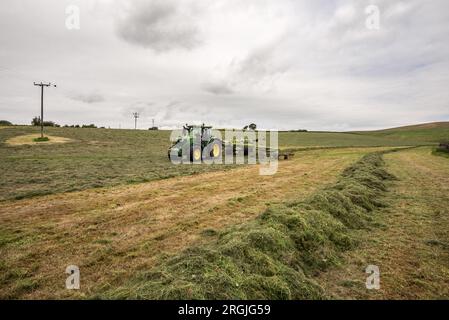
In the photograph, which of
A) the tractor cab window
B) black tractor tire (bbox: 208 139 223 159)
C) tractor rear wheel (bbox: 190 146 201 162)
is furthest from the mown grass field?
black tractor tire (bbox: 208 139 223 159)

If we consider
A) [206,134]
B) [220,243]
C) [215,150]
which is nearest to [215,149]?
[215,150]

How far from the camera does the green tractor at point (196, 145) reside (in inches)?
688

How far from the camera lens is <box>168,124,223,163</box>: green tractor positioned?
57.3 feet

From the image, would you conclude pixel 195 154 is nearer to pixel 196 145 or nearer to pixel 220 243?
pixel 196 145

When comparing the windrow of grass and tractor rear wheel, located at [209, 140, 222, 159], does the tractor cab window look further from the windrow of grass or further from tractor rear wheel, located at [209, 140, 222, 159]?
the windrow of grass

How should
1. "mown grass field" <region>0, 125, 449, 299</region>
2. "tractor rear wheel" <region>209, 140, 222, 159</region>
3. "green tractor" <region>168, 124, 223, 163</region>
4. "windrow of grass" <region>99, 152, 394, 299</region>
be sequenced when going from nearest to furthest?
1. "windrow of grass" <region>99, 152, 394, 299</region>
2. "mown grass field" <region>0, 125, 449, 299</region>
3. "green tractor" <region>168, 124, 223, 163</region>
4. "tractor rear wheel" <region>209, 140, 222, 159</region>

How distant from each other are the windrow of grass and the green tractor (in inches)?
475

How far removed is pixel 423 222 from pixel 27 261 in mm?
7541

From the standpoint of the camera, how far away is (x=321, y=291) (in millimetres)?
3426

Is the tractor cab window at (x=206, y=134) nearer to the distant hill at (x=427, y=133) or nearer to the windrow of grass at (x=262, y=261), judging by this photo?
the windrow of grass at (x=262, y=261)

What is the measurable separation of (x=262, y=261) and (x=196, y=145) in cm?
1424
